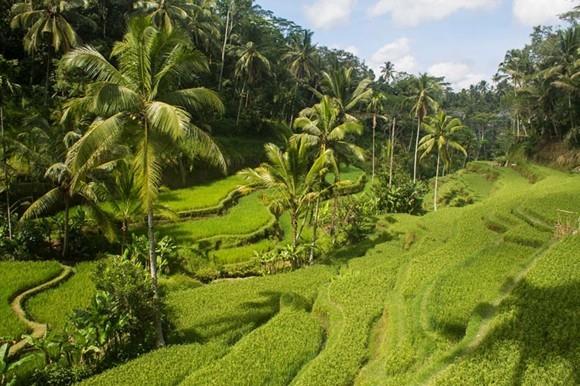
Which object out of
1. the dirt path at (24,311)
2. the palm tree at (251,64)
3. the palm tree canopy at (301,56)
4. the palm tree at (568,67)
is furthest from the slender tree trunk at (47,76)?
the palm tree at (568,67)

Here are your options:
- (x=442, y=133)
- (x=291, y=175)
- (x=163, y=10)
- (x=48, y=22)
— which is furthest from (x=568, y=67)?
(x=48, y=22)

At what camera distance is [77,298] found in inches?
548

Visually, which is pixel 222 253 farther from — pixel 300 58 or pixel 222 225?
pixel 300 58

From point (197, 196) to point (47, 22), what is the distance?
1352 centimetres

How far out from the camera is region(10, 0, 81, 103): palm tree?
26.4 m

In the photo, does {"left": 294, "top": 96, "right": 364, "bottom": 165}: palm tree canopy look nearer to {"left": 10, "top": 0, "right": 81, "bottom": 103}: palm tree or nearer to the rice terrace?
the rice terrace

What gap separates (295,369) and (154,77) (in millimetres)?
6926

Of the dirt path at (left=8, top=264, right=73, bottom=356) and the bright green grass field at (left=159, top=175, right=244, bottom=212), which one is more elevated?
the bright green grass field at (left=159, top=175, right=244, bottom=212)

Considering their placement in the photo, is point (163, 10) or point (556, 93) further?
point (556, 93)

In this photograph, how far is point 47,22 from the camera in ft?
86.7

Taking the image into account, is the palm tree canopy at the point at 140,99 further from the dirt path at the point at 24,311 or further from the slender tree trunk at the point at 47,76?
the slender tree trunk at the point at 47,76

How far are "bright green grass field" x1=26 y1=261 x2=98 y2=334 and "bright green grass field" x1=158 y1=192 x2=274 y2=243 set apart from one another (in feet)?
16.7

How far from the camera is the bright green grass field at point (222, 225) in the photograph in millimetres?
20344

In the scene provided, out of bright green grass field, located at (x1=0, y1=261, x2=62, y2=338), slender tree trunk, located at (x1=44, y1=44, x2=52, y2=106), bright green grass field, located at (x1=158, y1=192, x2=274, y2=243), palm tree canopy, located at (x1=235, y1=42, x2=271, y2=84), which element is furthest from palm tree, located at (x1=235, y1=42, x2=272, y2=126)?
bright green grass field, located at (x1=0, y1=261, x2=62, y2=338)
